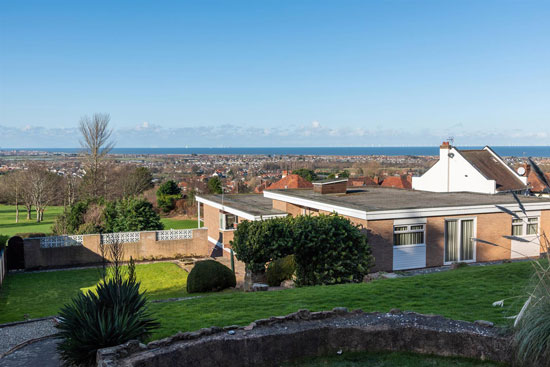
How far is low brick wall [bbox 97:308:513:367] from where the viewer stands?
24.3ft

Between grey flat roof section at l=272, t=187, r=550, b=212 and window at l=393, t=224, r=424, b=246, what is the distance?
2.70 feet

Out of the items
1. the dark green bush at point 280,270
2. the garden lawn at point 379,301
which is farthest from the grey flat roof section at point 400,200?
the garden lawn at point 379,301

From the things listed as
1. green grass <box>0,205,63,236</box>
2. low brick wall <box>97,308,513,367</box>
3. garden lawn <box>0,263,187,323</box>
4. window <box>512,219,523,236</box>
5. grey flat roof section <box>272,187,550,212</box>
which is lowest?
green grass <box>0,205,63,236</box>

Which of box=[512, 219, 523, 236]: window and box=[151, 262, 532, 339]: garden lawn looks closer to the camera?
box=[151, 262, 532, 339]: garden lawn

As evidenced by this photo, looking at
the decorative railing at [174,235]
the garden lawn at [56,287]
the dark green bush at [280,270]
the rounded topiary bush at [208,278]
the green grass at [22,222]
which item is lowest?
the green grass at [22,222]

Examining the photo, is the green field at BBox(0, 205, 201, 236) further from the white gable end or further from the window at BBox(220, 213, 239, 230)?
the white gable end

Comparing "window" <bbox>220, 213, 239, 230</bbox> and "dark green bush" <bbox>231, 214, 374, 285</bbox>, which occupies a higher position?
"dark green bush" <bbox>231, 214, 374, 285</bbox>

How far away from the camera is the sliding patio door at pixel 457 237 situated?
2031 centimetres

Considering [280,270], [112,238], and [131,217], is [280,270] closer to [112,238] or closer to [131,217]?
[112,238]

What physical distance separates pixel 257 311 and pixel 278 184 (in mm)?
40855

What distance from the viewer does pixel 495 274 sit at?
13930mm

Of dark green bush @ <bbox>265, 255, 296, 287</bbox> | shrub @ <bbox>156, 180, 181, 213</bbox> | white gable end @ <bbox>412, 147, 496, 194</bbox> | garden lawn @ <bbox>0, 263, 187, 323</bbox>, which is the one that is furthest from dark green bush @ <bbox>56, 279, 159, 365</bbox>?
shrub @ <bbox>156, 180, 181, 213</bbox>

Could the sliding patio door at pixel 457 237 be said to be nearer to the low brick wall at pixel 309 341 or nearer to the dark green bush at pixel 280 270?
the dark green bush at pixel 280 270

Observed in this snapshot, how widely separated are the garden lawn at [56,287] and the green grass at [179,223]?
14495mm
